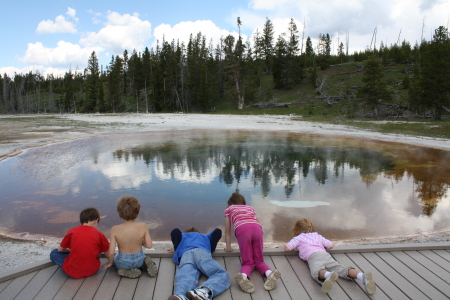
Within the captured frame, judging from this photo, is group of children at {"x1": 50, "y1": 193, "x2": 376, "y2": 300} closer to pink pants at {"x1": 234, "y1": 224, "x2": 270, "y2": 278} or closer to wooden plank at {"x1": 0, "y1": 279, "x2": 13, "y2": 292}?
pink pants at {"x1": 234, "y1": 224, "x2": 270, "y2": 278}

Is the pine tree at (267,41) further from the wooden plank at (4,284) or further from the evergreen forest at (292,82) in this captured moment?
the wooden plank at (4,284)

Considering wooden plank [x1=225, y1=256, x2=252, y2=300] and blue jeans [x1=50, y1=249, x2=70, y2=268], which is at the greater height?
blue jeans [x1=50, y1=249, x2=70, y2=268]

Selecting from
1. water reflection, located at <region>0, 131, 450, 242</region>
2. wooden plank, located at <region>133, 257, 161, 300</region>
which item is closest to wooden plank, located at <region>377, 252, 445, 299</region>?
water reflection, located at <region>0, 131, 450, 242</region>

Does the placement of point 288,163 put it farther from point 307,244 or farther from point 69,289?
point 69,289

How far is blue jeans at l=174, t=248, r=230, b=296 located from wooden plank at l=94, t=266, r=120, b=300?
0.56m

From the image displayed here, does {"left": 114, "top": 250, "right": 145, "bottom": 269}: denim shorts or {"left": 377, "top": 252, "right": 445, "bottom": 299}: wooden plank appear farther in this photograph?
{"left": 114, "top": 250, "right": 145, "bottom": 269}: denim shorts

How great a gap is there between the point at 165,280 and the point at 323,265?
4.93 ft

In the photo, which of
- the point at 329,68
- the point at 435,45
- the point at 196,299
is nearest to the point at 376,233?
the point at 196,299

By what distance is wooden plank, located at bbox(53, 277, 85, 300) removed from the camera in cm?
282

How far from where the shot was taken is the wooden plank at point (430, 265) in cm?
313

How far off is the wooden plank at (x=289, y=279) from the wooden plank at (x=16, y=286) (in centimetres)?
234

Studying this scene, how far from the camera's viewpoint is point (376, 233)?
5.22m

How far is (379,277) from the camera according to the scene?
10.2 feet

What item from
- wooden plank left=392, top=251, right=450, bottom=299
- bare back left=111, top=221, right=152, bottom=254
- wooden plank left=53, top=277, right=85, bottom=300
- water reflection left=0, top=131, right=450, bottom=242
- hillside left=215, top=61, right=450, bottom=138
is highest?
hillside left=215, top=61, right=450, bottom=138
